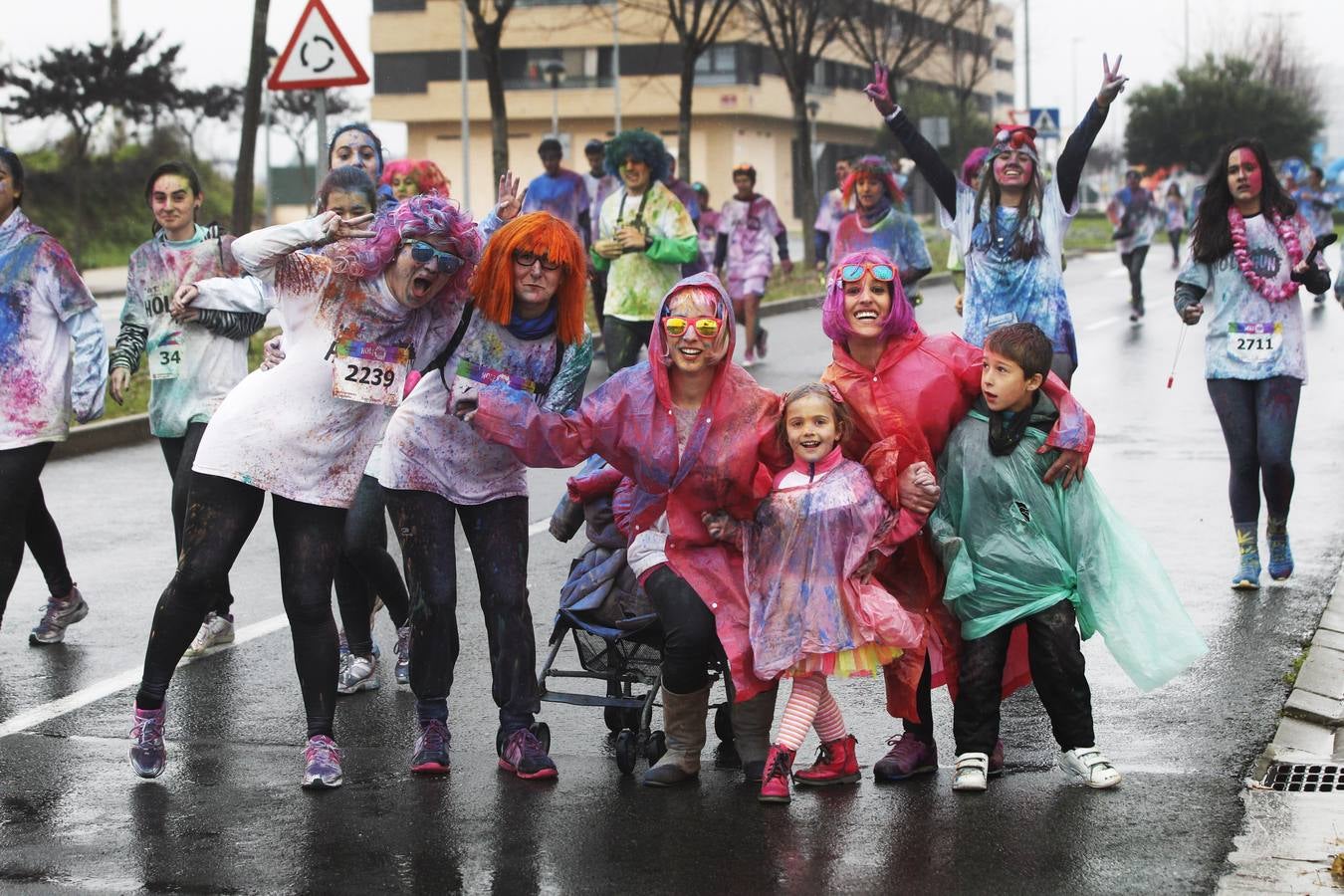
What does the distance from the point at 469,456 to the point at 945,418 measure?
57.1 inches

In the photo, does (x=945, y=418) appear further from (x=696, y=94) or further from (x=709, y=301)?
(x=696, y=94)

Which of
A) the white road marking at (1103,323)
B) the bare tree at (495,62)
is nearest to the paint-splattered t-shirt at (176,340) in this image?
the white road marking at (1103,323)

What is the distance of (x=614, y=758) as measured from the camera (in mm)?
6129

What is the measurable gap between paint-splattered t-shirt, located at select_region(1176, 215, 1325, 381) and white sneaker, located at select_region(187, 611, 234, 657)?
4.42 meters

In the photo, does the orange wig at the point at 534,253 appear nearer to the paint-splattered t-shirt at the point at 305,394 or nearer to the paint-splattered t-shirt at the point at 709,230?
the paint-splattered t-shirt at the point at 305,394

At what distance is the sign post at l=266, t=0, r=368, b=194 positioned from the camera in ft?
43.9

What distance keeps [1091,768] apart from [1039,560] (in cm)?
62

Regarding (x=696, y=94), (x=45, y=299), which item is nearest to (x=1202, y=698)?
(x=45, y=299)

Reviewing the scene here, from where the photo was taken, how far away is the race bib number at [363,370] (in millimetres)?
5738

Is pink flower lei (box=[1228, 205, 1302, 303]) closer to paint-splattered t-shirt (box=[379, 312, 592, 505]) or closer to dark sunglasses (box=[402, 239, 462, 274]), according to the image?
paint-splattered t-shirt (box=[379, 312, 592, 505])

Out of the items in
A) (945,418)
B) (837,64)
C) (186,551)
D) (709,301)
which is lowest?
(186,551)

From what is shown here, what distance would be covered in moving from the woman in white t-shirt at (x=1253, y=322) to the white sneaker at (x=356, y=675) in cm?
384

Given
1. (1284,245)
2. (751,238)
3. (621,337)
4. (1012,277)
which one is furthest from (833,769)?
(751,238)

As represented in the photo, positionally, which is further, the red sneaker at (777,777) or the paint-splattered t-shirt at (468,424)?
the paint-splattered t-shirt at (468,424)
